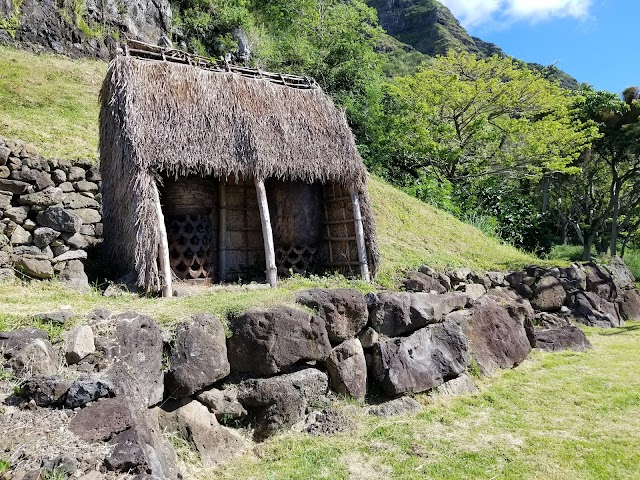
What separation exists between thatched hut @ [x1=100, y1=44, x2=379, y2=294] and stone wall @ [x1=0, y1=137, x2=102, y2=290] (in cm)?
55

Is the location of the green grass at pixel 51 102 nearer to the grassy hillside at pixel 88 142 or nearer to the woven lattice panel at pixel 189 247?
the grassy hillside at pixel 88 142

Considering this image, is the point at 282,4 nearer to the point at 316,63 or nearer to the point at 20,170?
the point at 316,63

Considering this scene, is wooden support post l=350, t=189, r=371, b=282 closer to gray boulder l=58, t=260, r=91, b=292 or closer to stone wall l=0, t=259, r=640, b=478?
stone wall l=0, t=259, r=640, b=478

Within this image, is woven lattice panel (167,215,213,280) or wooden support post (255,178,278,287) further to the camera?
woven lattice panel (167,215,213,280)

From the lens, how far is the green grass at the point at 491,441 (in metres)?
4.43

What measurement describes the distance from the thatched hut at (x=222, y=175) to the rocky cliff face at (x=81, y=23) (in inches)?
405

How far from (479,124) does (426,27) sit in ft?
139

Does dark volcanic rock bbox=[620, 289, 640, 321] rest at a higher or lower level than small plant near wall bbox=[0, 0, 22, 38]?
lower

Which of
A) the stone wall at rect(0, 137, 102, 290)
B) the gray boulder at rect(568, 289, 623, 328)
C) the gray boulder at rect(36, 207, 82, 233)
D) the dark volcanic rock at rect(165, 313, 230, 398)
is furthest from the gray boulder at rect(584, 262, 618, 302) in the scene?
the gray boulder at rect(36, 207, 82, 233)

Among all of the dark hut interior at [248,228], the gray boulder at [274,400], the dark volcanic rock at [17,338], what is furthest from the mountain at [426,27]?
the dark volcanic rock at [17,338]

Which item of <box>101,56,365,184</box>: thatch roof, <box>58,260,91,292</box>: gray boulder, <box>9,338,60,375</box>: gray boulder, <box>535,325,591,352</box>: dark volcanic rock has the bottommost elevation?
<box>535,325,591,352</box>: dark volcanic rock

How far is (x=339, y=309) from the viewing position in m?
5.97

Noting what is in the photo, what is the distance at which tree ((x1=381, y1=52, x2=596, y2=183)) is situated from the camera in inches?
676

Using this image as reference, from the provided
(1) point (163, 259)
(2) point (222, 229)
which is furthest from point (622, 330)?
(1) point (163, 259)
